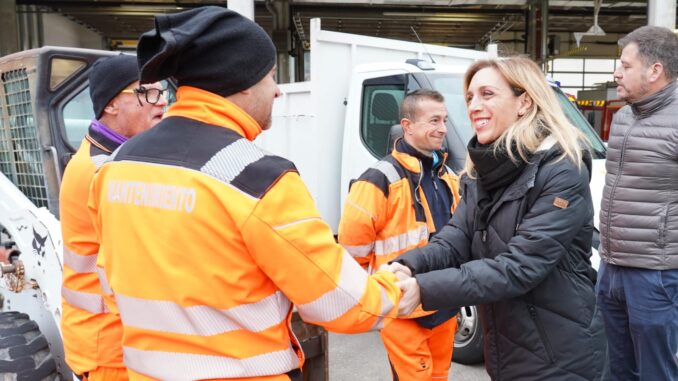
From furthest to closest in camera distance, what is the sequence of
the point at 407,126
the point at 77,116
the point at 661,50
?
the point at 407,126
the point at 77,116
the point at 661,50

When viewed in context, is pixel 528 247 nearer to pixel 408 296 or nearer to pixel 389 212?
pixel 408 296

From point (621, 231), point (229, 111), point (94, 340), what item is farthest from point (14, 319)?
point (621, 231)

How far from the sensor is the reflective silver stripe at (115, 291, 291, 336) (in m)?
1.42

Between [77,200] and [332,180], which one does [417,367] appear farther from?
[332,180]

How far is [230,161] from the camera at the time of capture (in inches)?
55.4

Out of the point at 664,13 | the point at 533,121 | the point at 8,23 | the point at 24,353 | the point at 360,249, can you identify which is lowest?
the point at 24,353

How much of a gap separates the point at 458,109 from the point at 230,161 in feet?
12.4

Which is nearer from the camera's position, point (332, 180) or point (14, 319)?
point (14, 319)

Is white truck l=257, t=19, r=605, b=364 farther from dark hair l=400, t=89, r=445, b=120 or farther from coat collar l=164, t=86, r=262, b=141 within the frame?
coat collar l=164, t=86, r=262, b=141

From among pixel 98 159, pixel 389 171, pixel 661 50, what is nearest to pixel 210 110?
pixel 98 159

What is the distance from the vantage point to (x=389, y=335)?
3.01 meters

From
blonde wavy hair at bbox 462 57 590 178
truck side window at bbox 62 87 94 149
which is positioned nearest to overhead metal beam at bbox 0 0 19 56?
truck side window at bbox 62 87 94 149

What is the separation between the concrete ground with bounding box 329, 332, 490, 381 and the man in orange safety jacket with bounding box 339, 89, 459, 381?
121 centimetres

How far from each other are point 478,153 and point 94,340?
60.0 inches
